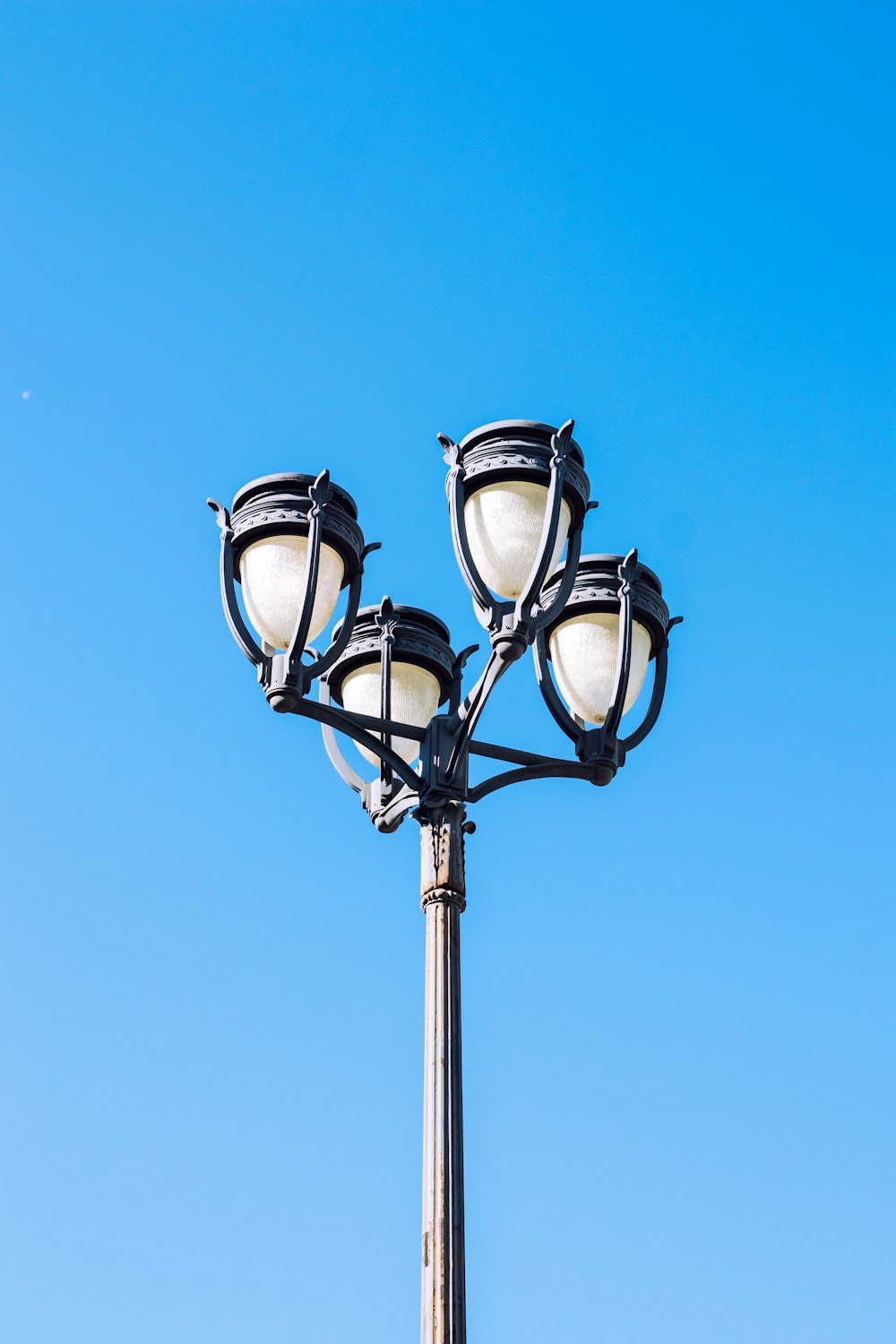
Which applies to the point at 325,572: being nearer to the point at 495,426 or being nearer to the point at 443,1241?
the point at 495,426

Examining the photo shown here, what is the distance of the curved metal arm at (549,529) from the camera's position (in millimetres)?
6148

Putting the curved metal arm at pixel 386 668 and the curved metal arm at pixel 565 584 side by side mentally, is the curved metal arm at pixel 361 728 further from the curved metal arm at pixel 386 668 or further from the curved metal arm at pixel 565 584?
the curved metal arm at pixel 565 584

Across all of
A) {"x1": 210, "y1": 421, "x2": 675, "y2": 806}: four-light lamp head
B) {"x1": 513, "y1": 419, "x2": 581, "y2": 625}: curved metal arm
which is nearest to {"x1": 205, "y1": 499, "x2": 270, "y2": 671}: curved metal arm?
{"x1": 210, "y1": 421, "x2": 675, "y2": 806}: four-light lamp head

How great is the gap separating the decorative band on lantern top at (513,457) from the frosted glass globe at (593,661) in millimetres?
669

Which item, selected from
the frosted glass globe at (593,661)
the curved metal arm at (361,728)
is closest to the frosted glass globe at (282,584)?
the curved metal arm at (361,728)

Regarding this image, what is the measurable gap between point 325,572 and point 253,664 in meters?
0.44

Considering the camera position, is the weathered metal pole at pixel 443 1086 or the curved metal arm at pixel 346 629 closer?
the weathered metal pole at pixel 443 1086

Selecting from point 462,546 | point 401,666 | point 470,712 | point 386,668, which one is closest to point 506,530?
point 462,546

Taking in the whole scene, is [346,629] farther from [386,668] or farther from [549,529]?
[549,529]

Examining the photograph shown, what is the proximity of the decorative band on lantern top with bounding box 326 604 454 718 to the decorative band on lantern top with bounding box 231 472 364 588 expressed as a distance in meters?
0.59

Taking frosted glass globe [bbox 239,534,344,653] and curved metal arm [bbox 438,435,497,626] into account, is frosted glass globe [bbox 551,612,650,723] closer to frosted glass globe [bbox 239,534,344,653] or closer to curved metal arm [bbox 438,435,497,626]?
curved metal arm [bbox 438,435,497,626]

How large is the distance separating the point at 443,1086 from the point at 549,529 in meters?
1.98

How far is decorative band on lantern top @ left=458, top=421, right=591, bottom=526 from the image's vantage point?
21.0 ft

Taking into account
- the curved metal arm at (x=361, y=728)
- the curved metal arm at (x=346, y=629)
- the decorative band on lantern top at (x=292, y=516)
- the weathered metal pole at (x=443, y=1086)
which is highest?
the decorative band on lantern top at (x=292, y=516)
